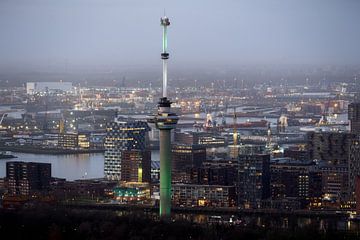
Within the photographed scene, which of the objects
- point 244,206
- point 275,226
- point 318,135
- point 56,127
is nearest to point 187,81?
point 56,127

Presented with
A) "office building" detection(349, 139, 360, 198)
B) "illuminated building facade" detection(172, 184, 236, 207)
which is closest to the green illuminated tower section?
"illuminated building facade" detection(172, 184, 236, 207)

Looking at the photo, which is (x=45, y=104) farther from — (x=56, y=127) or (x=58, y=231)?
(x=58, y=231)

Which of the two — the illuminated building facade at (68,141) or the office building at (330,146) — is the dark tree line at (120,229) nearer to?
the office building at (330,146)

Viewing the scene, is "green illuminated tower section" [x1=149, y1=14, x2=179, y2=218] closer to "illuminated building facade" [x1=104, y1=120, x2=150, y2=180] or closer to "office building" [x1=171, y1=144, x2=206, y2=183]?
"office building" [x1=171, y1=144, x2=206, y2=183]

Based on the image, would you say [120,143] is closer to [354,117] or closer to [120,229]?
[354,117]

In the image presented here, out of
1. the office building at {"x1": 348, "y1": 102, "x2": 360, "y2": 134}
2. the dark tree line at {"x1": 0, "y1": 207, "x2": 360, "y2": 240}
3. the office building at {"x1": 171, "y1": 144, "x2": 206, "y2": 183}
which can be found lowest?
the dark tree line at {"x1": 0, "y1": 207, "x2": 360, "y2": 240}

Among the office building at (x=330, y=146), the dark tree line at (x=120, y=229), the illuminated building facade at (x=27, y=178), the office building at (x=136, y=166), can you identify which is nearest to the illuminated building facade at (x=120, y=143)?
the office building at (x=136, y=166)
